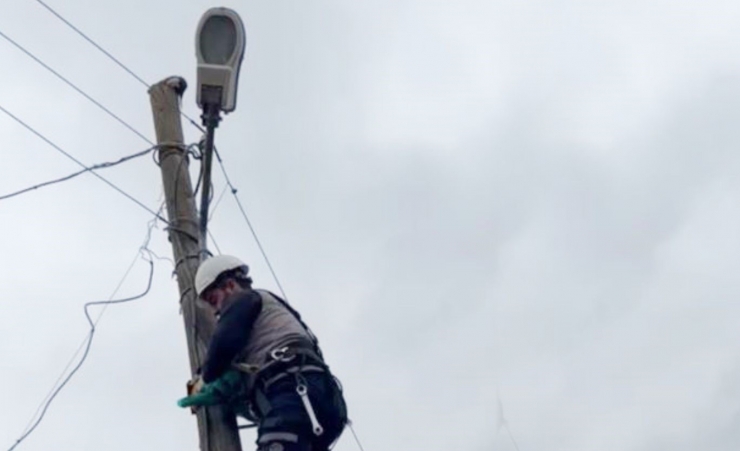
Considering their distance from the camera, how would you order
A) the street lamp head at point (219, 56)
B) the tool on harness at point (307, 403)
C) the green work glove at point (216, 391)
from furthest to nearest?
the street lamp head at point (219, 56), the green work glove at point (216, 391), the tool on harness at point (307, 403)

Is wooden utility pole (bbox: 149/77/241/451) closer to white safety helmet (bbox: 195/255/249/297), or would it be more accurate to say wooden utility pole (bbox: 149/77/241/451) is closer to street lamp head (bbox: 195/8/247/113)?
white safety helmet (bbox: 195/255/249/297)

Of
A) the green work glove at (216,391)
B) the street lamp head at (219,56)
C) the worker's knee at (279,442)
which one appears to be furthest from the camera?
the street lamp head at (219,56)

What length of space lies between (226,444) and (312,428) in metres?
0.47

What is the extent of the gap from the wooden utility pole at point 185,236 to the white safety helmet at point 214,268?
0.16 metres

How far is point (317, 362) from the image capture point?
6.48 metres

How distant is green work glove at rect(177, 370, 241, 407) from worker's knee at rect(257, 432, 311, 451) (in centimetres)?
35

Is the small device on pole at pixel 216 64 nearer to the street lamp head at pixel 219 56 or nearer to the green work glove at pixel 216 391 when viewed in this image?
the street lamp head at pixel 219 56

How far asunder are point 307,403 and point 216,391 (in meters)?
0.44

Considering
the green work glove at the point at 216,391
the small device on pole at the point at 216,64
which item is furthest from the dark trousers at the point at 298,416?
the small device on pole at the point at 216,64

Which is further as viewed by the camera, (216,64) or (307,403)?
(216,64)

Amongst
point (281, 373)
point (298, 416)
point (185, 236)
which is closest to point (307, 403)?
point (298, 416)

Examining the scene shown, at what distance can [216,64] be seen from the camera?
721 cm

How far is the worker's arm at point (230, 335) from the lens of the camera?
20.9 feet

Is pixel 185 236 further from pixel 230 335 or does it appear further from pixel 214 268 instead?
pixel 230 335
